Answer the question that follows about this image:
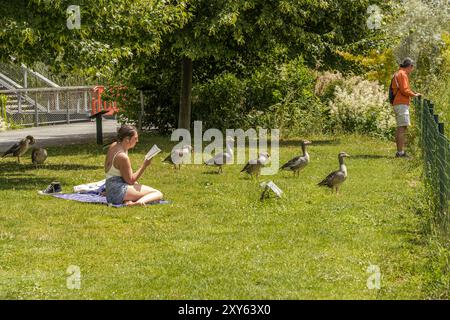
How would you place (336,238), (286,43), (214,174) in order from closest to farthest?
(336,238)
(214,174)
(286,43)

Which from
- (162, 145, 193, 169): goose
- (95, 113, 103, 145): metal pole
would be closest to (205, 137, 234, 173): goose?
(162, 145, 193, 169): goose

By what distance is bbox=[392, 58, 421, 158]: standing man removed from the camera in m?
19.9

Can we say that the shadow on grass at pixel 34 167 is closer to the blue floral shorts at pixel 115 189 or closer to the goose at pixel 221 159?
the goose at pixel 221 159

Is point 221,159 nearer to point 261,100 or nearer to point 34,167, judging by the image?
point 34,167

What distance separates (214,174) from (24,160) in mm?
5366

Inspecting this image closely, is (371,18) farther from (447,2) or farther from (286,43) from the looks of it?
(447,2)

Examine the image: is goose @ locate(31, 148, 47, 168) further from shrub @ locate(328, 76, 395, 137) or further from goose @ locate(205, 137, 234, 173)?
shrub @ locate(328, 76, 395, 137)

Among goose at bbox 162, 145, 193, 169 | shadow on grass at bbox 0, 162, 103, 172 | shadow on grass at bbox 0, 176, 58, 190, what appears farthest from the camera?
shadow on grass at bbox 0, 162, 103, 172

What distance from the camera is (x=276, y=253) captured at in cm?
1015

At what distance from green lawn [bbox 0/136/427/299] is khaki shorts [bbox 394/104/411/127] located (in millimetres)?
2958

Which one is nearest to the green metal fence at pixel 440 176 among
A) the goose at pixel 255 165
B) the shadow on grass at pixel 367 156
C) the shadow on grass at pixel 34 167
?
the goose at pixel 255 165

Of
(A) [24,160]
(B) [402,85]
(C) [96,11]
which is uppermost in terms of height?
(C) [96,11]

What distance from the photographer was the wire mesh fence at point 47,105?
33875 millimetres

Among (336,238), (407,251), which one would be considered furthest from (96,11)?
(407,251)
